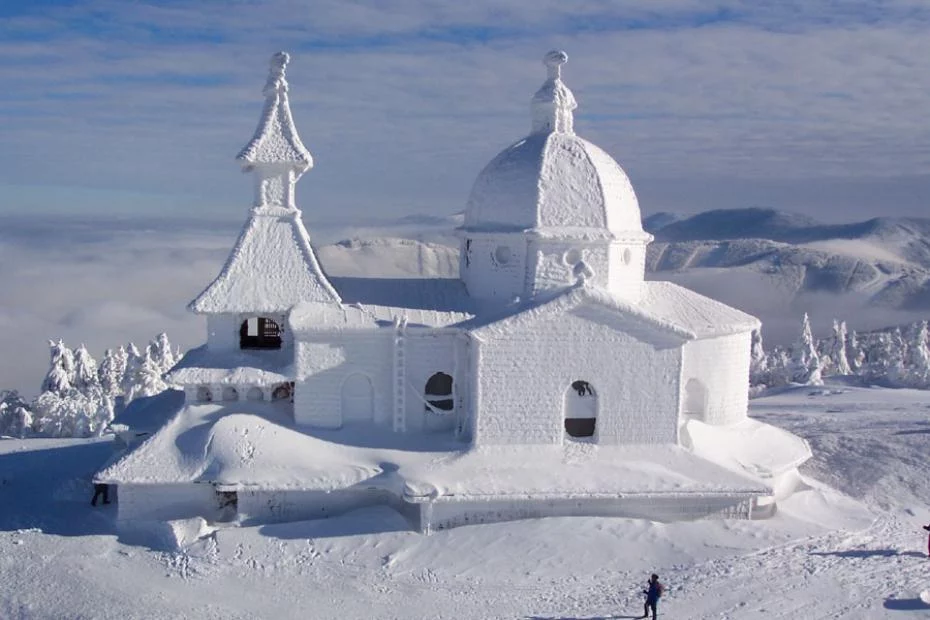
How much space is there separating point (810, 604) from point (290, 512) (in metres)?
13.0

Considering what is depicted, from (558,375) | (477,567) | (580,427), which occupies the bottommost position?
(477,567)

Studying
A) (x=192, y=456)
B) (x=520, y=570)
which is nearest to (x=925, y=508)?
(x=520, y=570)

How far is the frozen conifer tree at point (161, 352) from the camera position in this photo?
5053 cm

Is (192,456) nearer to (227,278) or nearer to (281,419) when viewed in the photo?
(281,419)

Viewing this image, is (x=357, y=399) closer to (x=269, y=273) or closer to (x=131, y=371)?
(x=269, y=273)

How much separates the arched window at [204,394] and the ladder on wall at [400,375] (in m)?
5.40

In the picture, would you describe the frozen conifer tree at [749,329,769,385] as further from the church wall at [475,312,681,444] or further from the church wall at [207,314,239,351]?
the church wall at [207,314,239,351]

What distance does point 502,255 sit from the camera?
26.8 m

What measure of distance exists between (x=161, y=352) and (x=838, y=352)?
167 ft

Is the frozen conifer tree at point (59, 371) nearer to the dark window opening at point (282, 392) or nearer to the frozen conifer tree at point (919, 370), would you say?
the dark window opening at point (282, 392)

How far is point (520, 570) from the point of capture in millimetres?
20609

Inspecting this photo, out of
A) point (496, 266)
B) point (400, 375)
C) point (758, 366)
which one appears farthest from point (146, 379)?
point (758, 366)

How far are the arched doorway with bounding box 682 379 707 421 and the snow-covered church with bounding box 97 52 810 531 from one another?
61 mm

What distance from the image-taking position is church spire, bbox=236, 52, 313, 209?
25938 millimetres
